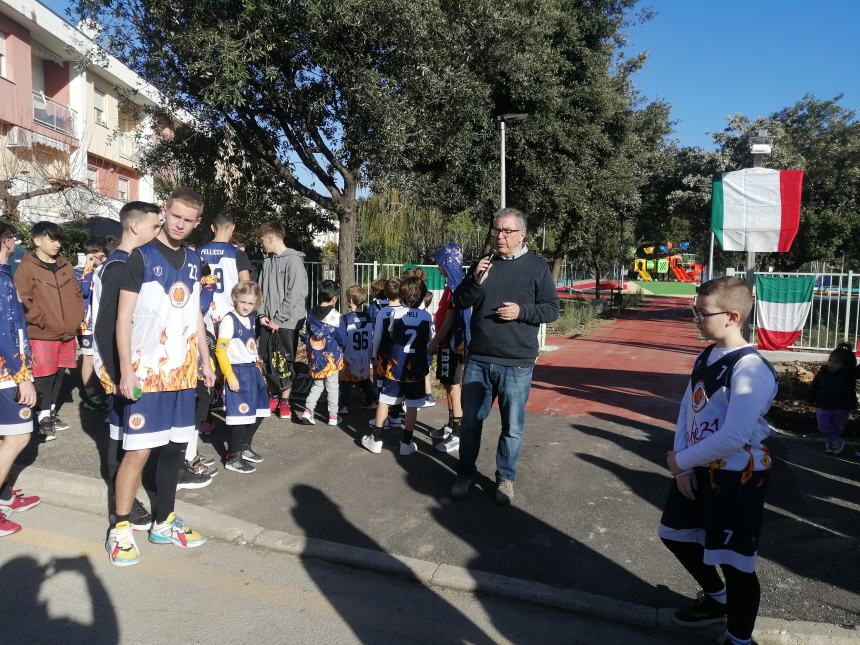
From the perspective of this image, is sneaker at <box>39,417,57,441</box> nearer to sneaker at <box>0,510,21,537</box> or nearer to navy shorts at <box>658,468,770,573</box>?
sneaker at <box>0,510,21,537</box>

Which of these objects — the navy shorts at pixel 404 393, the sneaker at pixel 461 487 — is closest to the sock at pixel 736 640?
the sneaker at pixel 461 487

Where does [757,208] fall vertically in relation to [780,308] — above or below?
above

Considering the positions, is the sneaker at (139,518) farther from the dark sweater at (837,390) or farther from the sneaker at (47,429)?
the dark sweater at (837,390)

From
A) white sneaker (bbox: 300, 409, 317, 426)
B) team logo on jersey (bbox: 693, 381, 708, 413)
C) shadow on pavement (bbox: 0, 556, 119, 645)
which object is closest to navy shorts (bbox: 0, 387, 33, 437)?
shadow on pavement (bbox: 0, 556, 119, 645)

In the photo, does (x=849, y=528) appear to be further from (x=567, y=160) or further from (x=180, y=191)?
(x=567, y=160)

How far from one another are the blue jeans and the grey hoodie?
2.51 m

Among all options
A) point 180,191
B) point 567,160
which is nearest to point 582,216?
point 567,160

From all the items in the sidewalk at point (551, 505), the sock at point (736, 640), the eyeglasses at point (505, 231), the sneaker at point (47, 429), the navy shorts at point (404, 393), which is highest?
the eyeglasses at point (505, 231)

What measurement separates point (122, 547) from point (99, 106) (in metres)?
27.6

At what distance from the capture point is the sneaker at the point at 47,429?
224 inches

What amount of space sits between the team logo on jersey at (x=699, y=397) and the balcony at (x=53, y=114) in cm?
2439

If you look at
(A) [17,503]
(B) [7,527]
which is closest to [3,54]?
(A) [17,503]

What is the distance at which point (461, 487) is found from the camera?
4.59m

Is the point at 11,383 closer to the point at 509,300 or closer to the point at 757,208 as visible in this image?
the point at 509,300
